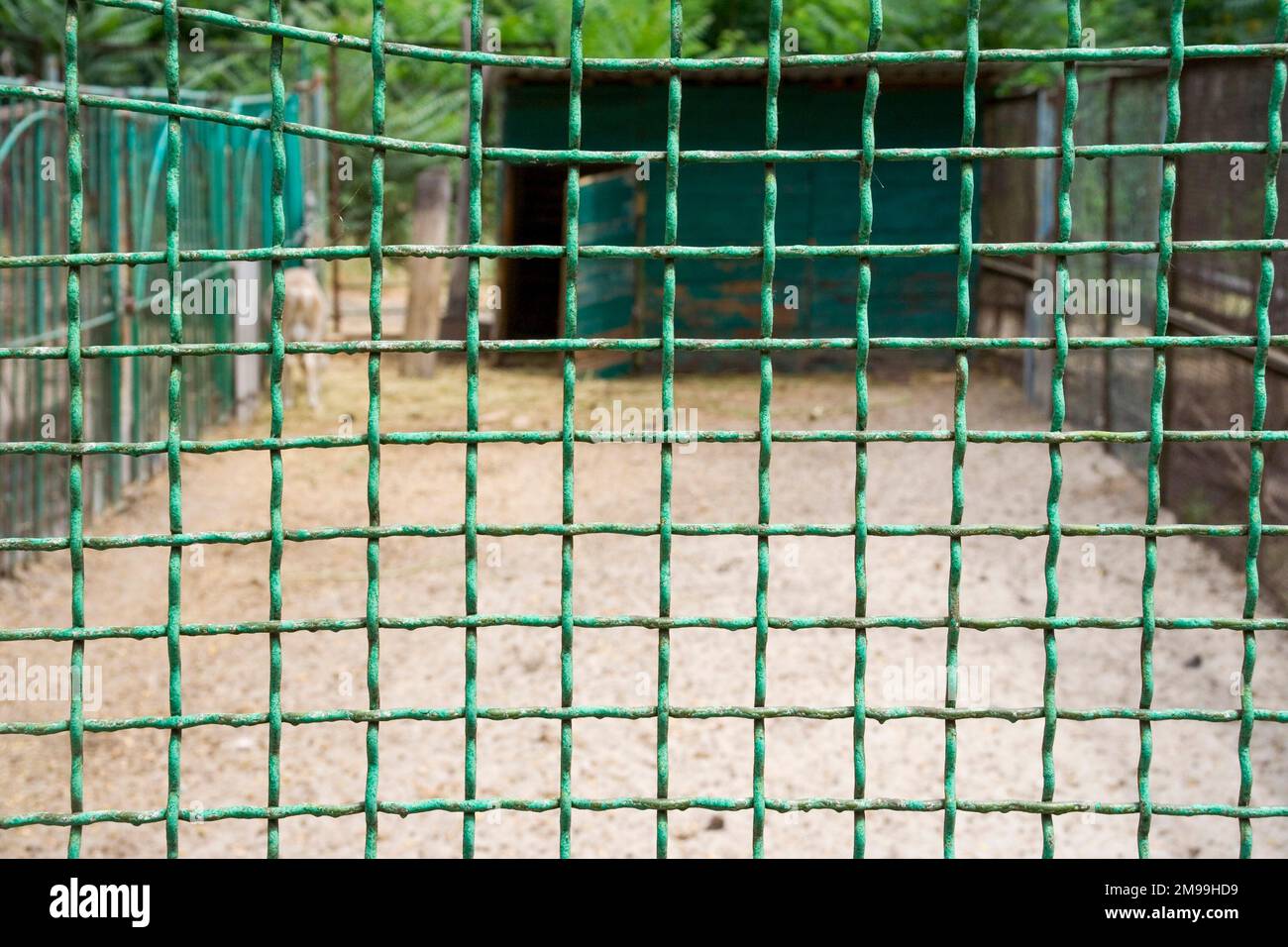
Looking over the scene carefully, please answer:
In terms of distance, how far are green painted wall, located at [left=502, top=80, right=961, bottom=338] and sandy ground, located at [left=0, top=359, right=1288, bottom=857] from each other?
362 cm

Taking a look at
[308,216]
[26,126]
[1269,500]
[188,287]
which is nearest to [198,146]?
[188,287]

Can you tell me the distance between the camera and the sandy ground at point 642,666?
5.20 meters

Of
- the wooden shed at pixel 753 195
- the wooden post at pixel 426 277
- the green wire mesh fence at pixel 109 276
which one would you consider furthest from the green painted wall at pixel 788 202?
the green wire mesh fence at pixel 109 276

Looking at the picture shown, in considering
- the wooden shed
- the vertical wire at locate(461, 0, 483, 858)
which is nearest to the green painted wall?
the wooden shed

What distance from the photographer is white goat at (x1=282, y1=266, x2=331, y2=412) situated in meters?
11.5

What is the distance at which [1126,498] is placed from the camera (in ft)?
29.4

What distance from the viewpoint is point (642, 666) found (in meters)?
6.44

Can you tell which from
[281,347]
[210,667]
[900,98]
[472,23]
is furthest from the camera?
[900,98]

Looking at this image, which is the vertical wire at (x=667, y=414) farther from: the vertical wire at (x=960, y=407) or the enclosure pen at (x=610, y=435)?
the vertical wire at (x=960, y=407)

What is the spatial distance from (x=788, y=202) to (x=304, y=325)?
4368 mm

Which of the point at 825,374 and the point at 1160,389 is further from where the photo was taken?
the point at 825,374

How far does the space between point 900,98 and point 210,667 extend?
8866 millimetres

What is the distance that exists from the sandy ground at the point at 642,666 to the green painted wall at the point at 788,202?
3.62m

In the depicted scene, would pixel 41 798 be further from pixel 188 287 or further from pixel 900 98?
Result: pixel 900 98
